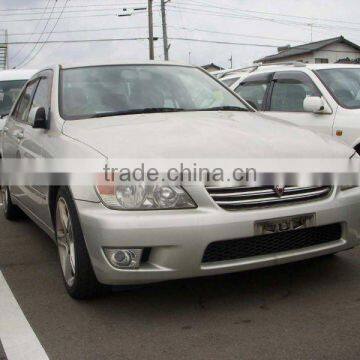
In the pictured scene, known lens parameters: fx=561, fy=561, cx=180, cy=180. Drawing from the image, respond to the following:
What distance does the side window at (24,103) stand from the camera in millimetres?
5289

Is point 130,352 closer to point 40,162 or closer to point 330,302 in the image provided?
point 330,302

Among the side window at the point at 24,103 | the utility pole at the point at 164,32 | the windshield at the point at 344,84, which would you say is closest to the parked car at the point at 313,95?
the windshield at the point at 344,84

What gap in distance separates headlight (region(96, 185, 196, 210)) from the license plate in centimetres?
41

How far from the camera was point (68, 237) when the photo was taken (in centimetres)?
369

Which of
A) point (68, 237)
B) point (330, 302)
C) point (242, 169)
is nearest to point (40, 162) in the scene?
point (68, 237)

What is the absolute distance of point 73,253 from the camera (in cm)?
352

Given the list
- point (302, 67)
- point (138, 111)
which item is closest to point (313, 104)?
point (302, 67)

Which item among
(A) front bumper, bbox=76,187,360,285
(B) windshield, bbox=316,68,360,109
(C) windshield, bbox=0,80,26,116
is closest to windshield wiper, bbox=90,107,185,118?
(A) front bumper, bbox=76,187,360,285

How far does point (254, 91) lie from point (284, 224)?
4.45 m

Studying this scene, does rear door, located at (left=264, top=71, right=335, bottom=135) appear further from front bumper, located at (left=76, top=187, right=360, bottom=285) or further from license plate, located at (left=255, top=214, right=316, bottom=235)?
front bumper, located at (left=76, top=187, right=360, bottom=285)

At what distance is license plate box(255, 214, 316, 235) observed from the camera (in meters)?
3.15

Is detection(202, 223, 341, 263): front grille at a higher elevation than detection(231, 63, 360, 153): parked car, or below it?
below

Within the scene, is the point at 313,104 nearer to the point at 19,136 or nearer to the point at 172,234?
the point at 19,136

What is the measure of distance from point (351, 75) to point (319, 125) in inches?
37.8
